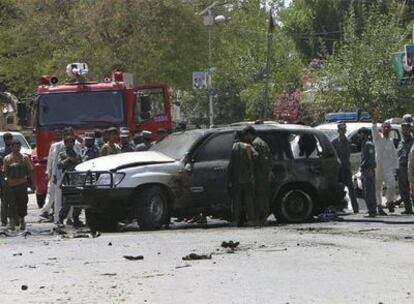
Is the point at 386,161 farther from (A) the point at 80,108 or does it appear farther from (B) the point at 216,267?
(B) the point at 216,267

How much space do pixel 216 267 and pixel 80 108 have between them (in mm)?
10803

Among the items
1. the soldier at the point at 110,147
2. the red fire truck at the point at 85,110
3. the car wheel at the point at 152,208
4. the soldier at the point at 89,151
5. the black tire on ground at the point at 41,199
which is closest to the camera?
the car wheel at the point at 152,208

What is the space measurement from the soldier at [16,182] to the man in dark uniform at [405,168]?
682 cm

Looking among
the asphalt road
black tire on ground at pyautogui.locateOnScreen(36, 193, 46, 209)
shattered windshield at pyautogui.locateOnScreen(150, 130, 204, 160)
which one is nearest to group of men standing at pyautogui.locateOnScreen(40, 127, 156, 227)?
shattered windshield at pyautogui.locateOnScreen(150, 130, 204, 160)

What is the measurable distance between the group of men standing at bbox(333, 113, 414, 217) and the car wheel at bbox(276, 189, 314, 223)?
1.27 meters

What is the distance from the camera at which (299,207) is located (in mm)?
16031

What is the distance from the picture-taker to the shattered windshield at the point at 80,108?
20359 mm

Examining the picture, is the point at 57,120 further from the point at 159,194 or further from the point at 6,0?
the point at 6,0

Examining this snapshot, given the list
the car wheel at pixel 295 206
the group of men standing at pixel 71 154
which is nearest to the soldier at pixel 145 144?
the group of men standing at pixel 71 154

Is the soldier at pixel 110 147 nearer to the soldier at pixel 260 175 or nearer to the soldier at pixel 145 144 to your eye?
the soldier at pixel 145 144

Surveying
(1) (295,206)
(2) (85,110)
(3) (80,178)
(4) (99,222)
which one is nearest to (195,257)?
(3) (80,178)

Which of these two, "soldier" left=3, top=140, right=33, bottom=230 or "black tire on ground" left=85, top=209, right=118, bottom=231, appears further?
"soldier" left=3, top=140, right=33, bottom=230

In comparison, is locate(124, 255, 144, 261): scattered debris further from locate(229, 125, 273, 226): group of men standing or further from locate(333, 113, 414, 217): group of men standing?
locate(333, 113, 414, 217): group of men standing

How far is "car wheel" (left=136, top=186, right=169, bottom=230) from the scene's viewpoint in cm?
1476
